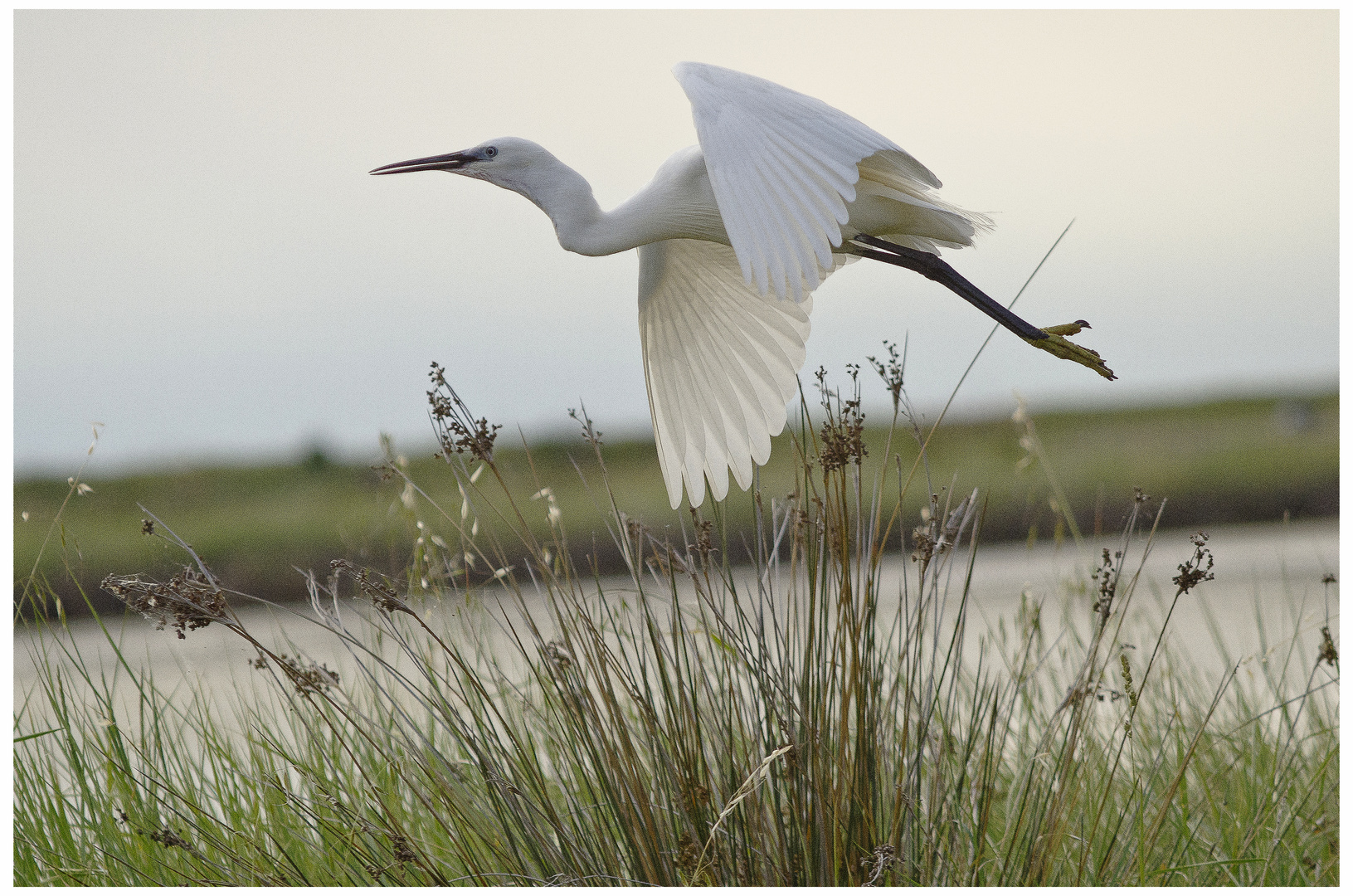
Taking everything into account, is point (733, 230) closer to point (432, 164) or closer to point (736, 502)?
point (432, 164)

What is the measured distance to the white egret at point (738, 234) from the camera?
1.03 m

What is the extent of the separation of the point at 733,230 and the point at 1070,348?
626 mm

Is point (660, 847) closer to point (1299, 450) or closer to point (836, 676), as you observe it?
point (836, 676)

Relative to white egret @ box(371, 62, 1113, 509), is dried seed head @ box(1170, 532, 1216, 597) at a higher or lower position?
lower

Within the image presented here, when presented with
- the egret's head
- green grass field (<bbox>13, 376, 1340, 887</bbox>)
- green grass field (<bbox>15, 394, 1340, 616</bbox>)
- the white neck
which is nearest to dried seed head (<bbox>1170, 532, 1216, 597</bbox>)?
green grass field (<bbox>13, 376, 1340, 887</bbox>)

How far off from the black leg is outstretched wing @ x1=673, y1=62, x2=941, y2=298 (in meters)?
0.17

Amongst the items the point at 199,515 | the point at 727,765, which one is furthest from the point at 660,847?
the point at 199,515

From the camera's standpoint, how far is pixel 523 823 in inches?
44.3

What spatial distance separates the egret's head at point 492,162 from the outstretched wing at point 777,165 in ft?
0.89

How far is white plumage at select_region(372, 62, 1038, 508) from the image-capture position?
1.02m

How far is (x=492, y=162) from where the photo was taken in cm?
136

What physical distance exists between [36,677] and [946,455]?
6.53 m

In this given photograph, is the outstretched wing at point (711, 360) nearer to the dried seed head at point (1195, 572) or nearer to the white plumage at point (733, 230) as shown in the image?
the white plumage at point (733, 230)

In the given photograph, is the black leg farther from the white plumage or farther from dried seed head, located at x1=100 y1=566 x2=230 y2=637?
dried seed head, located at x1=100 y1=566 x2=230 y2=637
